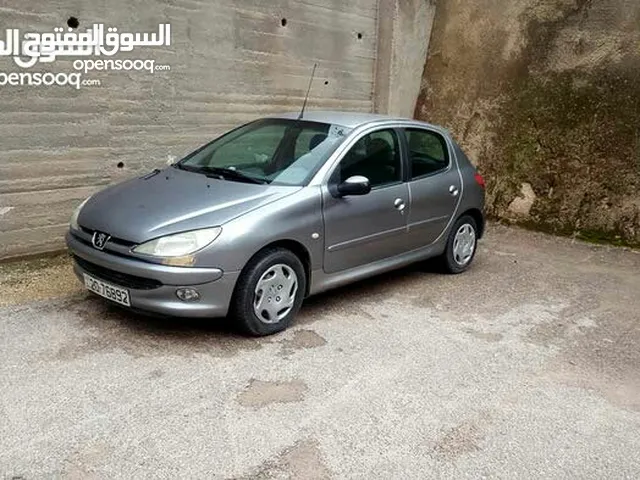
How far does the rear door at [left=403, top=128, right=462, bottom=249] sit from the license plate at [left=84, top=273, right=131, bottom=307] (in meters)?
2.53

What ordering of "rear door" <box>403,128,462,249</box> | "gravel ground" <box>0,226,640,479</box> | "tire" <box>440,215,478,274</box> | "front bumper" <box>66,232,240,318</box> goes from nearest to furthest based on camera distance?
1. "gravel ground" <box>0,226,640,479</box>
2. "front bumper" <box>66,232,240,318</box>
3. "rear door" <box>403,128,462,249</box>
4. "tire" <box>440,215,478,274</box>

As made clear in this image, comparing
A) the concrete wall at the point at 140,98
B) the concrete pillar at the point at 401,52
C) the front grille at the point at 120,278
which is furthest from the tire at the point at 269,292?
the concrete pillar at the point at 401,52

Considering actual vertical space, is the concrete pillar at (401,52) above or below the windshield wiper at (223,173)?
above

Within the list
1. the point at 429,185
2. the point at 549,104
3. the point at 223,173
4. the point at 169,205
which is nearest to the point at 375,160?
the point at 429,185

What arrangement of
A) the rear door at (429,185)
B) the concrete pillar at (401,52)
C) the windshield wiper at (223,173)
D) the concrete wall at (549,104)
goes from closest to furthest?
the windshield wiper at (223,173) → the rear door at (429,185) → the concrete wall at (549,104) → the concrete pillar at (401,52)

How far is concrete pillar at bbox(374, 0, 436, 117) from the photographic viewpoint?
30.4 ft

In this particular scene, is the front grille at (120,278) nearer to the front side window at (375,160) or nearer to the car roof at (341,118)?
the front side window at (375,160)

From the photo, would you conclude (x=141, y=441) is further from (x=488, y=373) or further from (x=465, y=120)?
(x=465, y=120)

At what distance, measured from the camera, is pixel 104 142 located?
6.29m

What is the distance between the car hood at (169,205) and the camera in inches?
165

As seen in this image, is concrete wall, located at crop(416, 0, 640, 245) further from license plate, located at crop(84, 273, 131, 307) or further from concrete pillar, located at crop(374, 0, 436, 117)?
license plate, located at crop(84, 273, 131, 307)

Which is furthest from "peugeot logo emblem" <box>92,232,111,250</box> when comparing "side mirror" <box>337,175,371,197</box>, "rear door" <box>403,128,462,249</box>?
"rear door" <box>403,128,462,249</box>

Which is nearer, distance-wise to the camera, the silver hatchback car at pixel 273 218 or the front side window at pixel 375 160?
the silver hatchback car at pixel 273 218

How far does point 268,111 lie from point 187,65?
1342 millimetres
